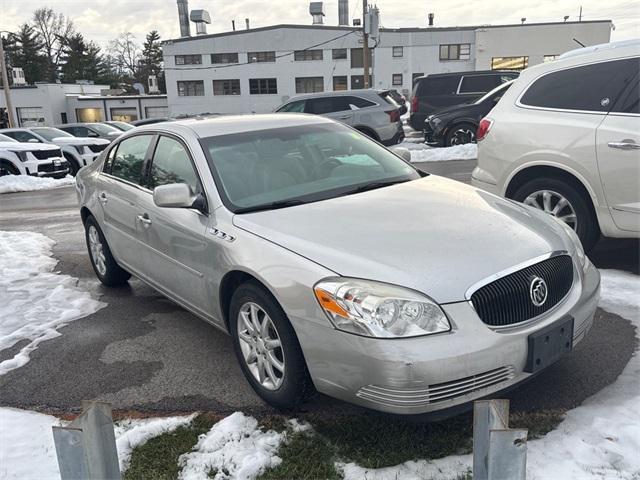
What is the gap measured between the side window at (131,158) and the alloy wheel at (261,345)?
6.14ft

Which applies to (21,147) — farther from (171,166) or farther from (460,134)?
(171,166)

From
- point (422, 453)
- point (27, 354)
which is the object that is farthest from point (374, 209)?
point (27, 354)

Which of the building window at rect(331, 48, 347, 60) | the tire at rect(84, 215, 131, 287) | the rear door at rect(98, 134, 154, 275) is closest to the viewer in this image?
the rear door at rect(98, 134, 154, 275)

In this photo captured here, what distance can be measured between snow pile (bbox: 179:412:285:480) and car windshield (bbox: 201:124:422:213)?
4.05ft

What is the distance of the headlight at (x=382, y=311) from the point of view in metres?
2.44

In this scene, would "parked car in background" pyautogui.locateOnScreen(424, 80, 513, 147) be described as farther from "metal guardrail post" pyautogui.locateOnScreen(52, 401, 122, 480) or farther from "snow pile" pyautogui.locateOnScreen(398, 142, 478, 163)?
"metal guardrail post" pyautogui.locateOnScreen(52, 401, 122, 480)

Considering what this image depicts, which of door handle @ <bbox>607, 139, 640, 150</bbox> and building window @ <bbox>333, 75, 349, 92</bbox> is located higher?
building window @ <bbox>333, 75, 349, 92</bbox>

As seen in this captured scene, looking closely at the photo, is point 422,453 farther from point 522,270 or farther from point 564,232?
point 564,232

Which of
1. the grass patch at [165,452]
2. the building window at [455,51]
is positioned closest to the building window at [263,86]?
the building window at [455,51]

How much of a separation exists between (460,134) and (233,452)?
42.5ft

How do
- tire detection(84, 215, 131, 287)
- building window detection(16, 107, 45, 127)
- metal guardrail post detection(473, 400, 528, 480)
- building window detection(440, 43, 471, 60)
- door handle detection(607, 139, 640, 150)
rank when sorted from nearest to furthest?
1. metal guardrail post detection(473, 400, 528, 480)
2. door handle detection(607, 139, 640, 150)
3. tire detection(84, 215, 131, 287)
4. building window detection(440, 43, 471, 60)
5. building window detection(16, 107, 45, 127)

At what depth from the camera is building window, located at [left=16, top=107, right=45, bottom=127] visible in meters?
48.4

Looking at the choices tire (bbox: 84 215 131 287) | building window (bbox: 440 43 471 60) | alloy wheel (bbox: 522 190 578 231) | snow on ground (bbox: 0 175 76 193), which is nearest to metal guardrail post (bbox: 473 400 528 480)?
alloy wheel (bbox: 522 190 578 231)

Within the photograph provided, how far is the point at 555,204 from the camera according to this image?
500 cm
